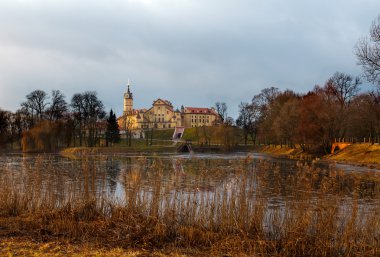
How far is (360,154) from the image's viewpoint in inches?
1919

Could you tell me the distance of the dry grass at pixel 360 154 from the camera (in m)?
45.8

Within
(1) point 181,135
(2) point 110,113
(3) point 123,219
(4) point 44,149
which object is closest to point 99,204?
(3) point 123,219

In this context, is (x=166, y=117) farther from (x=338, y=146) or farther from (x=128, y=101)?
(x=338, y=146)

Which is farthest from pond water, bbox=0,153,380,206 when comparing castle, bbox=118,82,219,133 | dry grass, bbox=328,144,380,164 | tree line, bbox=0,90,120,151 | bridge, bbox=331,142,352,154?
castle, bbox=118,82,219,133

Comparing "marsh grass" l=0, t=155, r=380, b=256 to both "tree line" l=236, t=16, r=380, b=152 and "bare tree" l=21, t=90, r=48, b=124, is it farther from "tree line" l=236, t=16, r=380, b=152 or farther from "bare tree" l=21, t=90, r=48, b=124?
"bare tree" l=21, t=90, r=48, b=124

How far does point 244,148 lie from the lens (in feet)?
301

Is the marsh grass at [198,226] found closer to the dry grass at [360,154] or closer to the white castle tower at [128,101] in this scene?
the dry grass at [360,154]

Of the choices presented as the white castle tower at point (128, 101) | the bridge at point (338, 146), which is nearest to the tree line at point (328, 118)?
the bridge at point (338, 146)

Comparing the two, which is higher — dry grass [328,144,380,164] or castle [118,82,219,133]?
castle [118,82,219,133]

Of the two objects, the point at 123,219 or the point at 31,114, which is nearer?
the point at 123,219

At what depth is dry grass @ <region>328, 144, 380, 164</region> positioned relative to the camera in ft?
150

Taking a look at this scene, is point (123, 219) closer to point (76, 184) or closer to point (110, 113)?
point (76, 184)

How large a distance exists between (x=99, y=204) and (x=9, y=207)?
268 cm

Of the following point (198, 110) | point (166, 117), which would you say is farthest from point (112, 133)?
point (198, 110)
